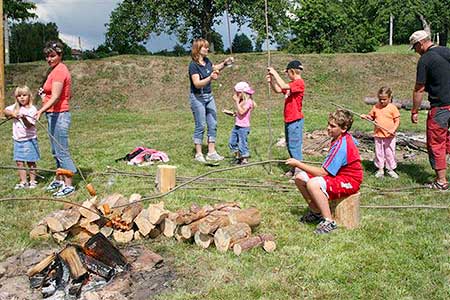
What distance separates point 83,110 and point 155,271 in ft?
43.0

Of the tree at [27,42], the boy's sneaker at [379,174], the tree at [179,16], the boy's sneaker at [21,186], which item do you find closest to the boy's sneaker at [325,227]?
the boy's sneaker at [379,174]

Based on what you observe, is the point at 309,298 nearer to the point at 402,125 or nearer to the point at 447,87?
the point at 447,87

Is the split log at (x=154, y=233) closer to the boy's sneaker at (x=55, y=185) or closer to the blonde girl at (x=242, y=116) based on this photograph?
the boy's sneaker at (x=55, y=185)

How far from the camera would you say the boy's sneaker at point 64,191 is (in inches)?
226

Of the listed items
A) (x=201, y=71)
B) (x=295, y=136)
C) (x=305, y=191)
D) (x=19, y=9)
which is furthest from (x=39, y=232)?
(x=19, y=9)

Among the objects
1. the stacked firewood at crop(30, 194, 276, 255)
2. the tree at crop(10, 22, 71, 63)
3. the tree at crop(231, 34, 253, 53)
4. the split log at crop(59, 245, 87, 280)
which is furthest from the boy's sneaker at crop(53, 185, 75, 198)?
the tree at crop(231, 34, 253, 53)

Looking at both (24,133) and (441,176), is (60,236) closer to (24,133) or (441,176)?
(24,133)

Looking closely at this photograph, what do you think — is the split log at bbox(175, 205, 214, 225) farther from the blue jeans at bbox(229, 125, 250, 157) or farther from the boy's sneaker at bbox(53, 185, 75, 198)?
the blue jeans at bbox(229, 125, 250, 157)

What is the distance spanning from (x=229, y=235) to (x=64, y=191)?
8.64 ft

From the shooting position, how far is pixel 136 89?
17.5 m

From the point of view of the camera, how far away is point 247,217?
443 cm

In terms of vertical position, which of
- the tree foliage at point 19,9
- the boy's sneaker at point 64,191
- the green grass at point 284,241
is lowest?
the green grass at point 284,241

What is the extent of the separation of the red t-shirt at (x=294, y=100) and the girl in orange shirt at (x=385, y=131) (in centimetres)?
105

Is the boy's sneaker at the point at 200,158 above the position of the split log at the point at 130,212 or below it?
above
